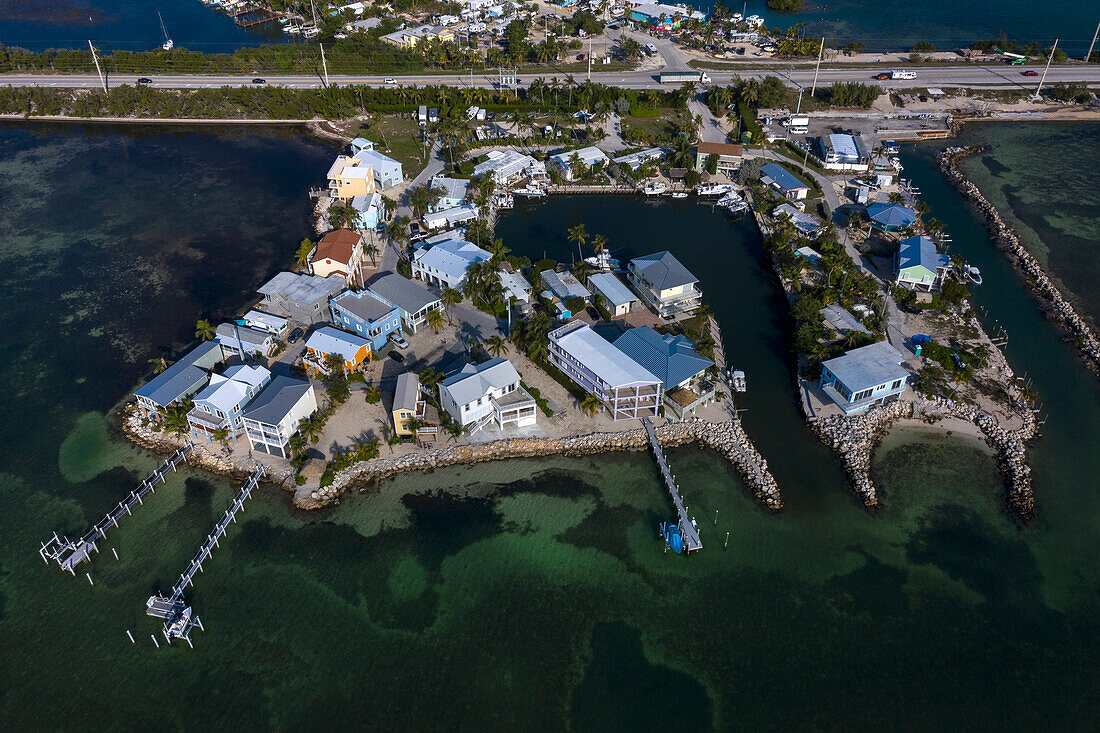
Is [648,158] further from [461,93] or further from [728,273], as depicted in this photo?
[461,93]

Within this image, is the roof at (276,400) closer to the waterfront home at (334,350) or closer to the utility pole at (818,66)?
the waterfront home at (334,350)

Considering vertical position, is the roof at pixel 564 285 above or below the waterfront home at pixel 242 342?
above

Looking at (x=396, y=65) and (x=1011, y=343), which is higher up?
(x=396, y=65)

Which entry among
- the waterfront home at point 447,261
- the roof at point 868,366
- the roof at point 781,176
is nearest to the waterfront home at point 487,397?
the waterfront home at point 447,261

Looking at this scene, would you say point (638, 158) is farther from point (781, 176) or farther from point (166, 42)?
point (166, 42)

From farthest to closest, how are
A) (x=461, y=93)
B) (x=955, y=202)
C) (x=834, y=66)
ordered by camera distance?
1. (x=834, y=66)
2. (x=461, y=93)
3. (x=955, y=202)

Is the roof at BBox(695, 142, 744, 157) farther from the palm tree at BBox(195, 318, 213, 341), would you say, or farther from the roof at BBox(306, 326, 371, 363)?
the palm tree at BBox(195, 318, 213, 341)

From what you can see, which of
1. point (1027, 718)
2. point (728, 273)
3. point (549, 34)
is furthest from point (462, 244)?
point (549, 34)
